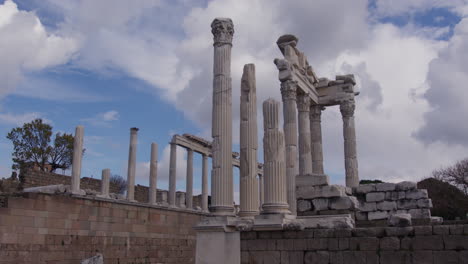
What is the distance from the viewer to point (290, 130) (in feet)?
74.8

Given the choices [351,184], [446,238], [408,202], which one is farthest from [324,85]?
[446,238]

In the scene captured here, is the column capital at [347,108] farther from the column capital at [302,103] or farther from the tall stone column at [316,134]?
the column capital at [302,103]

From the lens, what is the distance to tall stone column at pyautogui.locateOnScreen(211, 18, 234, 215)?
53.7 feet

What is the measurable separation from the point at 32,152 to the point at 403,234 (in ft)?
134

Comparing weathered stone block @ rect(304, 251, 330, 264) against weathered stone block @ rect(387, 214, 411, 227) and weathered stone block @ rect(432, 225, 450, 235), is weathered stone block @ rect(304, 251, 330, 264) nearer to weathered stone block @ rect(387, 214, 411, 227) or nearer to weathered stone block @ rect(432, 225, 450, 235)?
weathered stone block @ rect(387, 214, 411, 227)

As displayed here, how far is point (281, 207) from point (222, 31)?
687cm

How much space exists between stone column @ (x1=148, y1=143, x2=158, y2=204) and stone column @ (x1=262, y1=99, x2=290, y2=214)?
48.1 ft

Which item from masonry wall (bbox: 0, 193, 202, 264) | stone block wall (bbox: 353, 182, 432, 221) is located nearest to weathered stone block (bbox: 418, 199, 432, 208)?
stone block wall (bbox: 353, 182, 432, 221)

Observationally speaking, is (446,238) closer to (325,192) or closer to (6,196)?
(325,192)

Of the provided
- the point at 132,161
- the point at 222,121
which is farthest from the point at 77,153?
the point at 222,121

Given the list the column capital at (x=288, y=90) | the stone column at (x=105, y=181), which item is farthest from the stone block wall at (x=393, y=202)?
the stone column at (x=105, y=181)

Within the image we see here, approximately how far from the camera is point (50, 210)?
1859cm

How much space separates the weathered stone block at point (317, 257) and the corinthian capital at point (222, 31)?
8.34m

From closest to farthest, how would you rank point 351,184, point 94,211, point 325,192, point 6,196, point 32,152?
point 325,192, point 6,196, point 94,211, point 351,184, point 32,152
